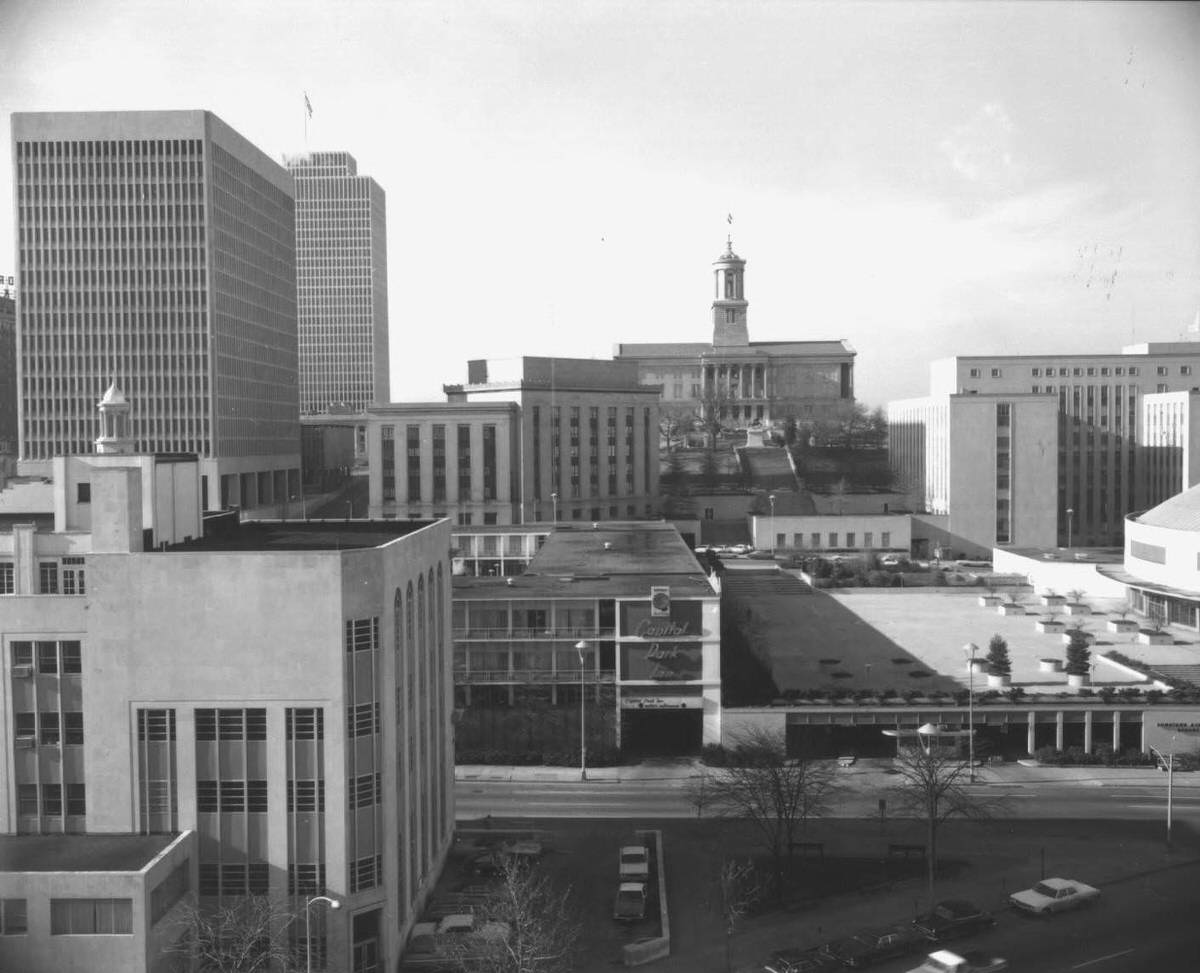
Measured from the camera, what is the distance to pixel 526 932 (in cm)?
2169

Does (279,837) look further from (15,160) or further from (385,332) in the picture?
(385,332)

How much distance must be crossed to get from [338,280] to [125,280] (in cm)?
8534

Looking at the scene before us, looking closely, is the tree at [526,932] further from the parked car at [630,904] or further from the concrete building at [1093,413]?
the concrete building at [1093,413]

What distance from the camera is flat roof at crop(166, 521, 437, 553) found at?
2525 cm

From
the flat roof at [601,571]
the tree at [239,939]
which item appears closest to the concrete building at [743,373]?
the flat roof at [601,571]

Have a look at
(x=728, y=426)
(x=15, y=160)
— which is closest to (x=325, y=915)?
(x=15, y=160)

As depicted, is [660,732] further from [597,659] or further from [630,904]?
[630,904]

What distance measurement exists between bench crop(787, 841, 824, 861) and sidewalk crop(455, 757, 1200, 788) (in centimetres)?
559

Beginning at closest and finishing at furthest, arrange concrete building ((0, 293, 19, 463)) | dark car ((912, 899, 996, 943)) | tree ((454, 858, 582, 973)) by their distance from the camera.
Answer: tree ((454, 858, 582, 973)), dark car ((912, 899, 996, 943)), concrete building ((0, 293, 19, 463))

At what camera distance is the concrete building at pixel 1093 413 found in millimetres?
89000

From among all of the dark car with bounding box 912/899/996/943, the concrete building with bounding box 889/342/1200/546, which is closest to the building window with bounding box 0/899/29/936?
the dark car with bounding box 912/899/996/943

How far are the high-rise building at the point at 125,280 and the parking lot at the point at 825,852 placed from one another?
53.0m

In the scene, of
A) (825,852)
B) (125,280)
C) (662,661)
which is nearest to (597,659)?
(662,661)

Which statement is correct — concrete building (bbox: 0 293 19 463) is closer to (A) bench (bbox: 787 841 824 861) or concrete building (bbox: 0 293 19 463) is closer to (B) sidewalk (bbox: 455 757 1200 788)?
(B) sidewalk (bbox: 455 757 1200 788)
